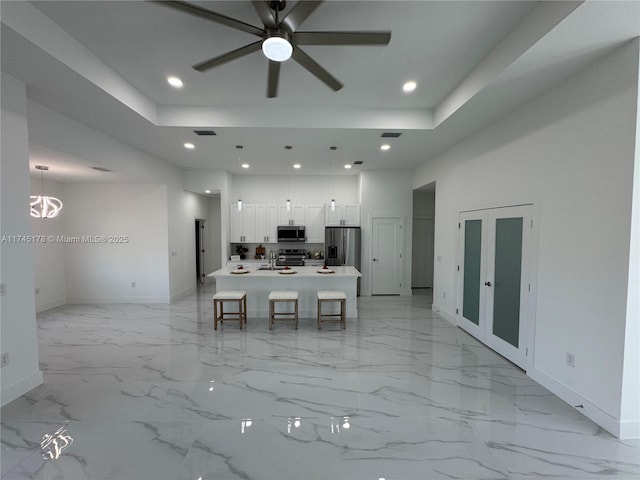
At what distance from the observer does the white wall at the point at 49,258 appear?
5.37m

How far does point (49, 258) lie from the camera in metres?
5.65

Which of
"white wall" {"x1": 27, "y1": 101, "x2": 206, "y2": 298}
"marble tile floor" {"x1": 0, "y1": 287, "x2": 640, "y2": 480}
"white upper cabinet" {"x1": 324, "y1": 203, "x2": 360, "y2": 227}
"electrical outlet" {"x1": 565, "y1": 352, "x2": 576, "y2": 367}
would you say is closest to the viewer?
"marble tile floor" {"x1": 0, "y1": 287, "x2": 640, "y2": 480}

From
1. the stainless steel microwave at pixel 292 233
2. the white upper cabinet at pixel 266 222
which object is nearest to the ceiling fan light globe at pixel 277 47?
the stainless steel microwave at pixel 292 233

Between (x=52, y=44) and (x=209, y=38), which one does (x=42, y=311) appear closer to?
(x=52, y=44)

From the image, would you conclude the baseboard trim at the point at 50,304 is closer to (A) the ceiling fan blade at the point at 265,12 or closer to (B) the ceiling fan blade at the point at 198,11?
(B) the ceiling fan blade at the point at 198,11

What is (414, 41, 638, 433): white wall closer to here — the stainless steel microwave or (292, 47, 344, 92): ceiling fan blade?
(292, 47, 344, 92): ceiling fan blade

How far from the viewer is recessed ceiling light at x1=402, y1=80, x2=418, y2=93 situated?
3.28 m

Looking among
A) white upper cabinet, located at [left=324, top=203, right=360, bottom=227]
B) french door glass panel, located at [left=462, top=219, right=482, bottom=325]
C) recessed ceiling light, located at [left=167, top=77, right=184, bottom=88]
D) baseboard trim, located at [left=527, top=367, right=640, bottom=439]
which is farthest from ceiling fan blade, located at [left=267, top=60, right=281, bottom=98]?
white upper cabinet, located at [left=324, top=203, right=360, bottom=227]

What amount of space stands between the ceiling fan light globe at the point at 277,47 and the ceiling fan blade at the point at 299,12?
110 millimetres

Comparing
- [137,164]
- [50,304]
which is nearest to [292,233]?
[137,164]

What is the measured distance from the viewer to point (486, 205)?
3883 millimetres

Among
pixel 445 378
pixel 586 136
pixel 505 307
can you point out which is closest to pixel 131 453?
pixel 445 378

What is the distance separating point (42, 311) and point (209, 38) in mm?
6169

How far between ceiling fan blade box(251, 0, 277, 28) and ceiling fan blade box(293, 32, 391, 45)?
0.57 ft
